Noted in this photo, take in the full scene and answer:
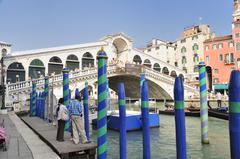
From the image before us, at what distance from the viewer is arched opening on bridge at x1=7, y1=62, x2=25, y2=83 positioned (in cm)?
2112

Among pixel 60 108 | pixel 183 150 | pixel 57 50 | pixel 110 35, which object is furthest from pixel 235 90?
pixel 110 35

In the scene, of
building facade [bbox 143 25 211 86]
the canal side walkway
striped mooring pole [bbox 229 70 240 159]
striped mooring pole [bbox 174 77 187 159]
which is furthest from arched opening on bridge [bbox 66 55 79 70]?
striped mooring pole [bbox 229 70 240 159]

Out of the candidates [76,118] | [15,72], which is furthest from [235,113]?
[15,72]

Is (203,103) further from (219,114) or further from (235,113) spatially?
(219,114)

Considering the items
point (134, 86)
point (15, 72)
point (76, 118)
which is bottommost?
point (76, 118)

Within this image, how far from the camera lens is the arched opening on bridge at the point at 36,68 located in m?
22.5

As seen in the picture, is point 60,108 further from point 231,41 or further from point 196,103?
point 231,41

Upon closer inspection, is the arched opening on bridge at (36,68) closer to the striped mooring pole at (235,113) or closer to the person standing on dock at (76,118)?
the person standing on dock at (76,118)

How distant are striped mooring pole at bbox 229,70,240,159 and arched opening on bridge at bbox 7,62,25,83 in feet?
68.3

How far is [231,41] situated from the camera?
92.9 ft

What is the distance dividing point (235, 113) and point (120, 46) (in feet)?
93.3

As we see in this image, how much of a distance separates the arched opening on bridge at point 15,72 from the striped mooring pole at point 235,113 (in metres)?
20.8

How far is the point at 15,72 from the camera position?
21.6m

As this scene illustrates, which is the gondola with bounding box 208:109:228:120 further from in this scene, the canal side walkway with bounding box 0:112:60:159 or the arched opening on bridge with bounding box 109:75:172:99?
the arched opening on bridge with bounding box 109:75:172:99
